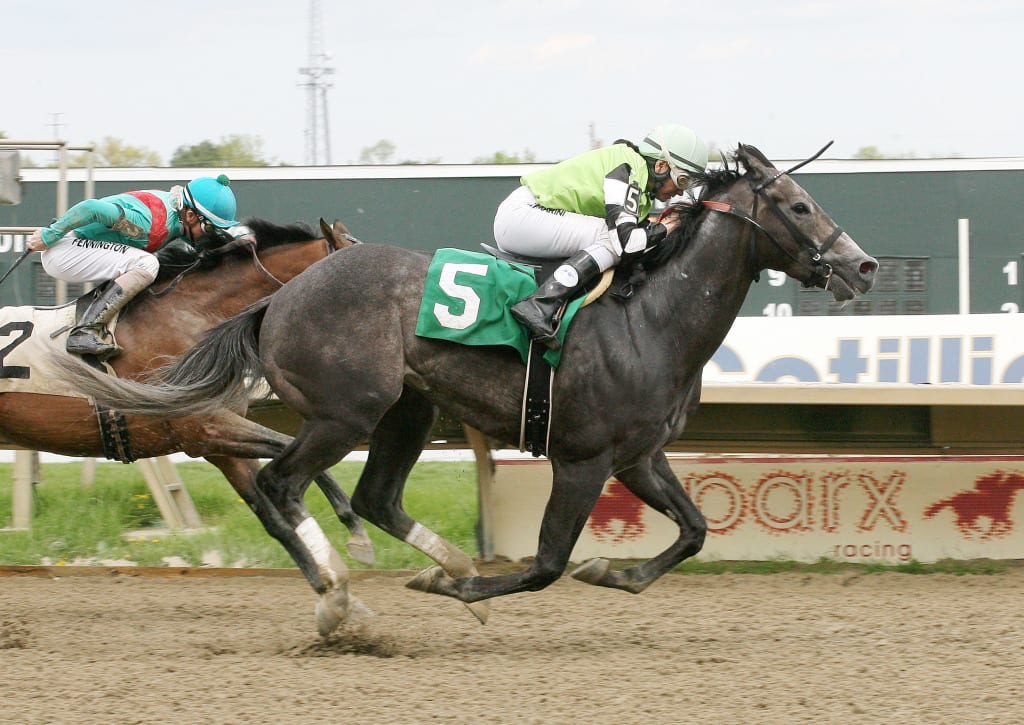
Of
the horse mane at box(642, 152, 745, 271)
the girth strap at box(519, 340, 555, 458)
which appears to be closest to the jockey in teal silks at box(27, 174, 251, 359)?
the girth strap at box(519, 340, 555, 458)

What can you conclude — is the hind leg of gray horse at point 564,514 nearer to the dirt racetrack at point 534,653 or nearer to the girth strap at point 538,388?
the girth strap at point 538,388

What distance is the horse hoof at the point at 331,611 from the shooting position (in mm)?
5102

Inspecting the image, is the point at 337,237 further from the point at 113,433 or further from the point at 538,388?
the point at 538,388

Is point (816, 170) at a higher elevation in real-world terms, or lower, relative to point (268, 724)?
higher

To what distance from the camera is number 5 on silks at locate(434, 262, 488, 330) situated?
4.95 meters

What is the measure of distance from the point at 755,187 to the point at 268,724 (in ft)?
9.17

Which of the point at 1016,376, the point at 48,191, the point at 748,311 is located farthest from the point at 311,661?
the point at 48,191

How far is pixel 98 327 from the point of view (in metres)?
5.84

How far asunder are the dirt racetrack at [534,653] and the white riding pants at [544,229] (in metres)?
1.64

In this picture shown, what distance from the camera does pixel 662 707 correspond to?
161 inches

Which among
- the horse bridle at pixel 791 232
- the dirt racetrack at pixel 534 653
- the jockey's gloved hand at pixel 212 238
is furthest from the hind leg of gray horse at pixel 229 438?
the horse bridle at pixel 791 232

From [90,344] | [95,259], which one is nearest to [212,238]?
[95,259]

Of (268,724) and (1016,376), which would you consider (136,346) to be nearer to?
(268,724)

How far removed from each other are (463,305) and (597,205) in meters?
0.73
